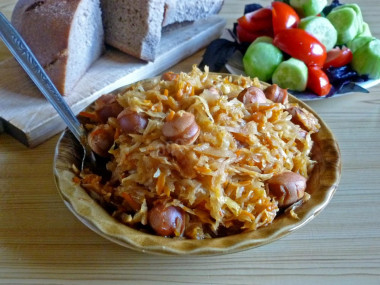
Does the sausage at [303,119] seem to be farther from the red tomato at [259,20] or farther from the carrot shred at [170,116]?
the red tomato at [259,20]

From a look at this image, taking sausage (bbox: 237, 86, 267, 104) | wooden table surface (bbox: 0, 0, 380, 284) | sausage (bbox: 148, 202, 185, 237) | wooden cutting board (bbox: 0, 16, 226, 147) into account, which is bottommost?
wooden table surface (bbox: 0, 0, 380, 284)

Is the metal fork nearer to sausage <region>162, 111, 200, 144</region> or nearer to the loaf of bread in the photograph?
sausage <region>162, 111, 200, 144</region>

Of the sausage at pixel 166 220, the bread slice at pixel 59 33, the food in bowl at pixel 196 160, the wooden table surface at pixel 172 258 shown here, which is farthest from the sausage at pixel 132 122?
the bread slice at pixel 59 33

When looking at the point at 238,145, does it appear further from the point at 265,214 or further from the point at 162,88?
the point at 162,88

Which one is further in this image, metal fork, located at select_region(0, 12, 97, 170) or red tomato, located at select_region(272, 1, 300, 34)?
red tomato, located at select_region(272, 1, 300, 34)

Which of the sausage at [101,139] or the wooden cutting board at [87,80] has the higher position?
the sausage at [101,139]

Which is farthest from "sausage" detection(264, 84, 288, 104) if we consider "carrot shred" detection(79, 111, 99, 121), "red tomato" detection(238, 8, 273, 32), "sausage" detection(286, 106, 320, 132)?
"red tomato" detection(238, 8, 273, 32)
